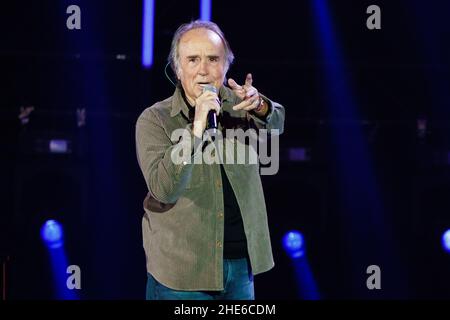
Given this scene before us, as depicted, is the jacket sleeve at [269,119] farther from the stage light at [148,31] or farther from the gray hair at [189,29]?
the stage light at [148,31]

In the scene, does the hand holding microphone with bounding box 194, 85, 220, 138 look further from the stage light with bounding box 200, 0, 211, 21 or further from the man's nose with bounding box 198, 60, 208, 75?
the stage light with bounding box 200, 0, 211, 21

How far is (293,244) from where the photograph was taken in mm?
4637

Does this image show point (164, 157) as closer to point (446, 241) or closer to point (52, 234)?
point (52, 234)

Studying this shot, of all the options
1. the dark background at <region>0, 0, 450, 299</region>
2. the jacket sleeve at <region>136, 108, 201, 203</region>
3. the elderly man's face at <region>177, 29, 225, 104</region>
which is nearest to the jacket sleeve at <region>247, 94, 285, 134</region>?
the elderly man's face at <region>177, 29, 225, 104</region>

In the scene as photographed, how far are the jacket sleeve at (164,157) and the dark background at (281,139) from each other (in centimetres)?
252

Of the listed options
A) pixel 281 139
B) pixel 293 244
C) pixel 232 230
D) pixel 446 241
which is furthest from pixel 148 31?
pixel 232 230

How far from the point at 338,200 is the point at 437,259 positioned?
0.79m

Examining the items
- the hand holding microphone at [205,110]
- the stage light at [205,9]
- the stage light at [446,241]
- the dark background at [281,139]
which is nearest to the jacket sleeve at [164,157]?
the hand holding microphone at [205,110]

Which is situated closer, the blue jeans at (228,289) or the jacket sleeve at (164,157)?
the jacket sleeve at (164,157)

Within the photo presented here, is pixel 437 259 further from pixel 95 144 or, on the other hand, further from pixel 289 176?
pixel 95 144

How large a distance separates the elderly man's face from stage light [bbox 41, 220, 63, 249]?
2.71 meters

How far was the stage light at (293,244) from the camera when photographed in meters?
4.60

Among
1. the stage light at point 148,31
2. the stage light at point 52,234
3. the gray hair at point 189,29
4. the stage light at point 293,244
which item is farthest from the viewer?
the stage light at point 148,31
